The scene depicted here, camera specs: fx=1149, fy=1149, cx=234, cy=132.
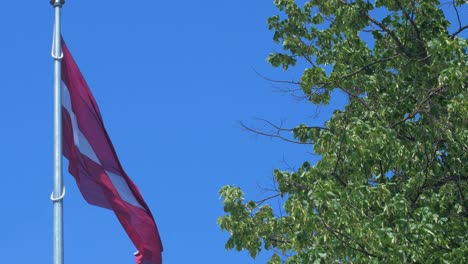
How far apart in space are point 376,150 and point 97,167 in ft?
18.9

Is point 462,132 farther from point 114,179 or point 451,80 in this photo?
point 114,179

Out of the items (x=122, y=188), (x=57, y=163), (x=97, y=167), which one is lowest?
(x=57, y=163)

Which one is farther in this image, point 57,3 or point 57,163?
point 57,3

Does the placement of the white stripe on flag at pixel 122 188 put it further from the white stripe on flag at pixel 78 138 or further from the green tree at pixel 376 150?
the green tree at pixel 376 150

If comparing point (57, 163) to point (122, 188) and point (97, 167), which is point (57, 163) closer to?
point (97, 167)

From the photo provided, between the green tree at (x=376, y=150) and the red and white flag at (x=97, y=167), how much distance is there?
13.0 feet

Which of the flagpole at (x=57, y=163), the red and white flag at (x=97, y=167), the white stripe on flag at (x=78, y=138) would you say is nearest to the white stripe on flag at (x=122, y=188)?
the red and white flag at (x=97, y=167)

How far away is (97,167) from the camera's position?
12.2 meters

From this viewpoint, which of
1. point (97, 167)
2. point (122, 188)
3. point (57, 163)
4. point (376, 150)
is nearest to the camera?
point (57, 163)

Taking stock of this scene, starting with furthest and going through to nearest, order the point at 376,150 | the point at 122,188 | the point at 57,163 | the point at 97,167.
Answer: the point at 376,150 < the point at 122,188 < the point at 97,167 < the point at 57,163

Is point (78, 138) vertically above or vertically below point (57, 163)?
above

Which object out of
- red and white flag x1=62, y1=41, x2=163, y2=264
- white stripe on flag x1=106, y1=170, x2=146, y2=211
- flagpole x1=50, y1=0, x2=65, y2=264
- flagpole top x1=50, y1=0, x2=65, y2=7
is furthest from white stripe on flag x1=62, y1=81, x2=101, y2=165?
flagpole top x1=50, y1=0, x2=65, y2=7

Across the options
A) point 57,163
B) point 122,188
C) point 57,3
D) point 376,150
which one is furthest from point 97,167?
point 376,150

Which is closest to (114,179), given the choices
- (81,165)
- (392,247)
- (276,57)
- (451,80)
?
(81,165)
